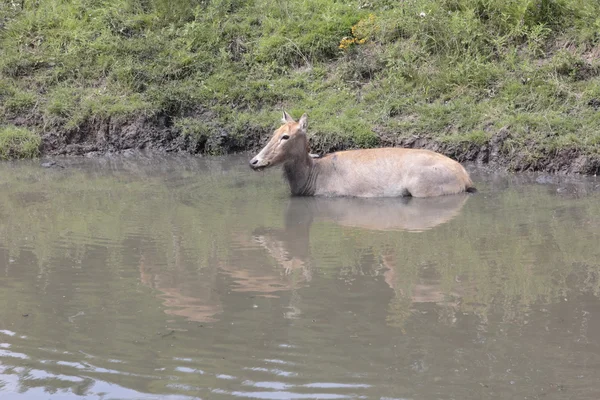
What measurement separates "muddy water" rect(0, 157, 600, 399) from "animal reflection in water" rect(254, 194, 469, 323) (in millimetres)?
30

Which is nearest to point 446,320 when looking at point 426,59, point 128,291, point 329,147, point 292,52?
point 128,291

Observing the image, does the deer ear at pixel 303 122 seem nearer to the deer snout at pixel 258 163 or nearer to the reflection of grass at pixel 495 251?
the deer snout at pixel 258 163

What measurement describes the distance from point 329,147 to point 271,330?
25.4ft

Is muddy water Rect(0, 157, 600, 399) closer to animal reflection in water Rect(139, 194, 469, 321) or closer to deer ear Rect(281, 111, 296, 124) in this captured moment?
animal reflection in water Rect(139, 194, 469, 321)

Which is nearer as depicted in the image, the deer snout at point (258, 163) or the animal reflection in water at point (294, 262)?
the animal reflection in water at point (294, 262)

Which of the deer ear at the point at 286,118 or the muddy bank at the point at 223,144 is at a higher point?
the deer ear at the point at 286,118

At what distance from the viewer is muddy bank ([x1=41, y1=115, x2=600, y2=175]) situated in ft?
39.8

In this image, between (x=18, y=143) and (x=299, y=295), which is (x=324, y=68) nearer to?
(x=18, y=143)

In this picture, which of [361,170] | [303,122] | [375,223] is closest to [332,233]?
[375,223]

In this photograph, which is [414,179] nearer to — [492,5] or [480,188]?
[480,188]

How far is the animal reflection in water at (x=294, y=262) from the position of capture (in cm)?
667

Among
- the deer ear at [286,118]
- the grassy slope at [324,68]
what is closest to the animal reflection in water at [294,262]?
the deer ear at [286,118]

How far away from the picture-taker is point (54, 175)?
1270 centimetres

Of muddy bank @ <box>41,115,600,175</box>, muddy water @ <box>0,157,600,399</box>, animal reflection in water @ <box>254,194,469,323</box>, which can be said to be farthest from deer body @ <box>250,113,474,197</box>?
muddy bank @ <box>41,115,600,175</box>
